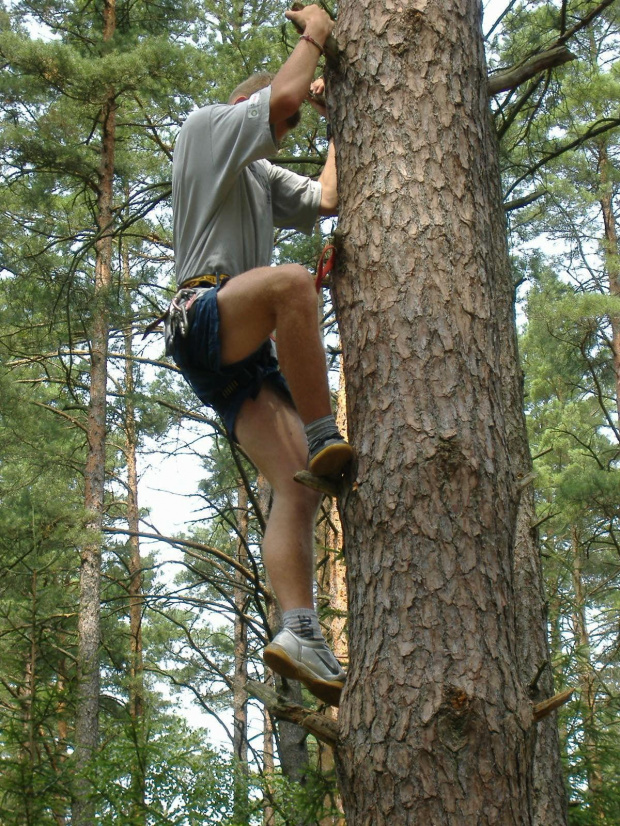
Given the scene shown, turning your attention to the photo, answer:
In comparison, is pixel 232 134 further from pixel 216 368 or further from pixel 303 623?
pixel 303 623

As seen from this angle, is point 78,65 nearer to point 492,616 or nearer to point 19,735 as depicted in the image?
point 19,735

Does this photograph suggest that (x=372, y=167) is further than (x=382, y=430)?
Yes

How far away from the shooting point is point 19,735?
3414 mm

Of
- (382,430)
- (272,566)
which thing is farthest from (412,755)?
(272,566)

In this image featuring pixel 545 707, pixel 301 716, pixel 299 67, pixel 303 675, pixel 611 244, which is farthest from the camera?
pixel 611 244

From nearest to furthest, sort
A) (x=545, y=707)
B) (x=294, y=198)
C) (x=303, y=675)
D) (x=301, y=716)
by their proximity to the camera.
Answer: (x=545, y=707)
(x=301, y=716)
(x=303, y=675)
(x=294, y=198)

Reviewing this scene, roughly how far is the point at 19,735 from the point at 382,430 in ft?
7.36

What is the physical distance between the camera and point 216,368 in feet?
8.43

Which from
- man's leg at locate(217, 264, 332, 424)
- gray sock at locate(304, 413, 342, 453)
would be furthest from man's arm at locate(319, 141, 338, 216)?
gray sock at locate(304, 413, 342, 453)

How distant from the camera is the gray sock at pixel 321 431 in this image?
2248 millimetres

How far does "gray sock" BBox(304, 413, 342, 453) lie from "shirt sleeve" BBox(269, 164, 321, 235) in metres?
0.98

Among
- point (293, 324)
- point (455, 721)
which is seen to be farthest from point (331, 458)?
point (455, 721)

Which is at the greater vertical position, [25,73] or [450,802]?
[25,73]

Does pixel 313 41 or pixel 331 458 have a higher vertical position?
pixel 313 41
